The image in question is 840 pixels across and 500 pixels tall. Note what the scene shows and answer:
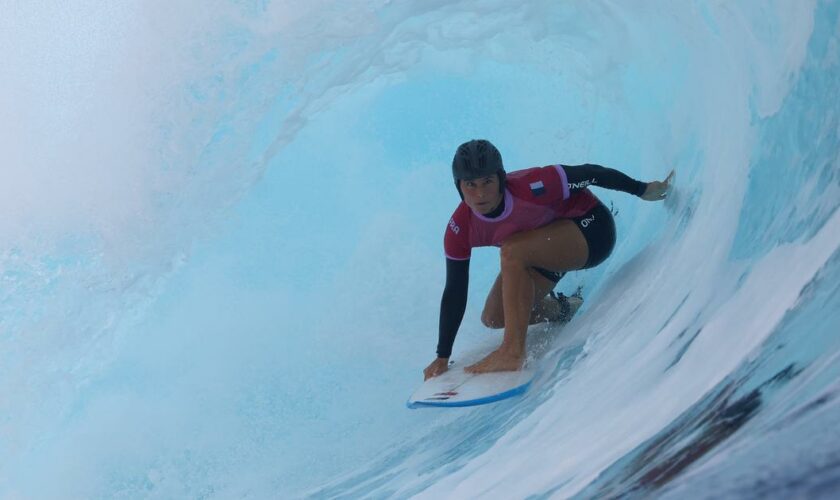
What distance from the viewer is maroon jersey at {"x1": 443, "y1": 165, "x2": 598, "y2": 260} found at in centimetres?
305

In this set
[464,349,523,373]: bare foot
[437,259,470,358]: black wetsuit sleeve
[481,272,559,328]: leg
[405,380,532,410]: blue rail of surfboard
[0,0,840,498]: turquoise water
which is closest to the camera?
[0,0,840,498]: turquoise water

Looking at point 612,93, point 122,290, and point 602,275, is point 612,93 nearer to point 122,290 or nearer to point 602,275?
point 602,275

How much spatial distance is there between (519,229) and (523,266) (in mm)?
215

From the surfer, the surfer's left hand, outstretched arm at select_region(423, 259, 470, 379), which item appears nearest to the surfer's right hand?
the surfer

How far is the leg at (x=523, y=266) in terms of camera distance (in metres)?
2.92

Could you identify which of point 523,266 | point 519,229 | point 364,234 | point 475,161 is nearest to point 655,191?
point 519,229

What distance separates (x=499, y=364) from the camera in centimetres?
306

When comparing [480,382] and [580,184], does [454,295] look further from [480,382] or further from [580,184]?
[580,184]

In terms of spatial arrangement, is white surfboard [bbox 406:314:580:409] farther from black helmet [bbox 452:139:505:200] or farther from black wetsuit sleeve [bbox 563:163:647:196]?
black helmet [bbox 452:139:505:200]

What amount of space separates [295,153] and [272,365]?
7.76ft

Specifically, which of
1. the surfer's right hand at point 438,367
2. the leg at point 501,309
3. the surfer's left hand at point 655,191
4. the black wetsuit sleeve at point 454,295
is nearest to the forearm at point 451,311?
the black wetsuit sleeve at point 454,295

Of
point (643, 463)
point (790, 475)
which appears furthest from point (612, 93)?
point (790, 475)

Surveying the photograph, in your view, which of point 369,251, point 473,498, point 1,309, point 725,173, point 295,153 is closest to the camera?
point 473,498

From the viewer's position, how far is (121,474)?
4.23m
